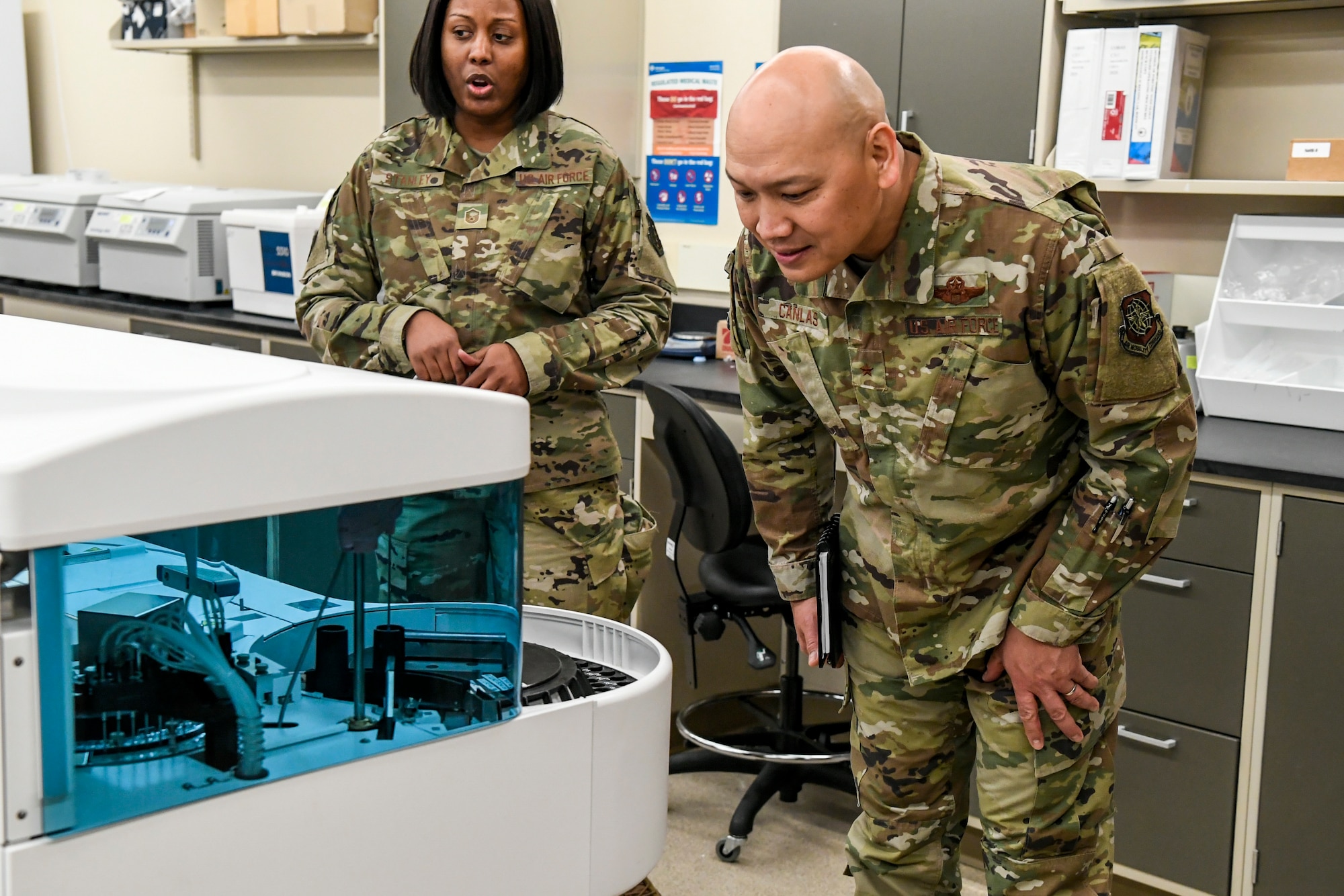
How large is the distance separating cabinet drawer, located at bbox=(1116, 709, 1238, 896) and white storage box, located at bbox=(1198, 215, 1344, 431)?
26.8 inches

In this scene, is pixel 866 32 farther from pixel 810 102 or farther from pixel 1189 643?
pixel 810 102

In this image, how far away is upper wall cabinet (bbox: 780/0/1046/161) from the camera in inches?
105

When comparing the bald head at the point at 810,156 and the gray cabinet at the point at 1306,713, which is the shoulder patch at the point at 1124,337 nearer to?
the bald head at the point at 810,156

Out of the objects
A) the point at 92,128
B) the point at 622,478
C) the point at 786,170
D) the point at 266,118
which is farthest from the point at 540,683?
the point at 92,128

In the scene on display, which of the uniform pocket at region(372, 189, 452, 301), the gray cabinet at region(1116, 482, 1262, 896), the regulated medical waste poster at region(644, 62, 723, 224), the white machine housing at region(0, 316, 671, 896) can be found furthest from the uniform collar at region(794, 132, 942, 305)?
the regulated medical waste poster at region(644, 62, 723, 224)

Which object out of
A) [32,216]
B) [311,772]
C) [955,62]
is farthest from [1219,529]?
[32,216]

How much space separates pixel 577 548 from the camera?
6.00 feet

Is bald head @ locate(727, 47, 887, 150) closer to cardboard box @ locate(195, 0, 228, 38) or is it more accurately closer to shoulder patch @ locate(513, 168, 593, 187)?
shoulder patch @ locate(513, 168, 593, 187)

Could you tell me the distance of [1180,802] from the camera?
2.26 meters

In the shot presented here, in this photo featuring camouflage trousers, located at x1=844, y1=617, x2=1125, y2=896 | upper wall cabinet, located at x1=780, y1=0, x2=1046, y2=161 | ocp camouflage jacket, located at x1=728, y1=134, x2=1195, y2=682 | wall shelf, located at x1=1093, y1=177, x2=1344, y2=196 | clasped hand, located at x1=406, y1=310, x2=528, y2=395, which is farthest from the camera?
upper wall cabinet, located at x1=780, y1=0, x2=1046, y2=161

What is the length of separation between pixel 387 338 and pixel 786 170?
2.43ft

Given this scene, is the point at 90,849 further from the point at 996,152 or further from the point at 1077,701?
the point at 996,152

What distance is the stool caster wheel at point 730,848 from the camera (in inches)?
99.0

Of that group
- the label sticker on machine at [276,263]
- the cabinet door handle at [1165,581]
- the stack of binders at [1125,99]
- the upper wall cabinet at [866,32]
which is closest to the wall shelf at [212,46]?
the label sticker on machine at [276,263]
